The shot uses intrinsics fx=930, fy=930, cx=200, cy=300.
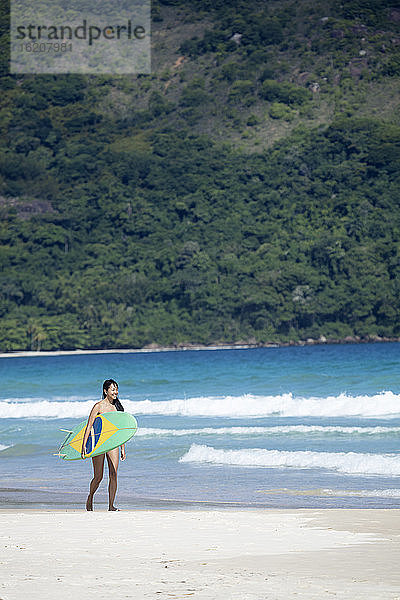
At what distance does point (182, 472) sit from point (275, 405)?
493 inches

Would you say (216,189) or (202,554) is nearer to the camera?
(202,554)

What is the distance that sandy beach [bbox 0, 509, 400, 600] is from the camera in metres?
6.31

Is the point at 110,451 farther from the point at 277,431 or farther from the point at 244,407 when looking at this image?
the point at 244,407

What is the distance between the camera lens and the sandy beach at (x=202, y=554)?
6312 millimetres

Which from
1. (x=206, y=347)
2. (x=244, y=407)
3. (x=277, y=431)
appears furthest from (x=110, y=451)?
Result: (x=206, y=347)

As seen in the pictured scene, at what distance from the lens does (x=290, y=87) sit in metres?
124

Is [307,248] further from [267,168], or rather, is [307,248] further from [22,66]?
[22,66]

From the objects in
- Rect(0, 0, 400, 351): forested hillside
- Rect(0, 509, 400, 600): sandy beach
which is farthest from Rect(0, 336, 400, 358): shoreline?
Rect(0, 509, 400, 600): sandy beach

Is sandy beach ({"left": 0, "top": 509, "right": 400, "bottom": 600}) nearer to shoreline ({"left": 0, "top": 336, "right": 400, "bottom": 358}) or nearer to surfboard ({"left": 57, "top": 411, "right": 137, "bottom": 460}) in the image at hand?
surfboard ({"left": 57, "top": 411, "right": 137, "bottom": 460})

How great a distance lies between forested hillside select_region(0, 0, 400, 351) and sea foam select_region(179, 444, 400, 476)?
249 ft

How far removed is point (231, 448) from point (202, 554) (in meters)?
9.25

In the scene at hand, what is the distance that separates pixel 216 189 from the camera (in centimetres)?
10669
